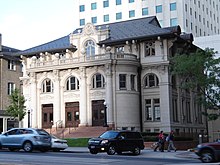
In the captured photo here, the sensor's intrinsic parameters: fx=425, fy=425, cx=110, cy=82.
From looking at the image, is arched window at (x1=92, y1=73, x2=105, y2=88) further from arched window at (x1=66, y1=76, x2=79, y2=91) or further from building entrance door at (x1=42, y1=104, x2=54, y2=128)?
building entrance door at (x1=42, y1=104, x2=54, y2=128)

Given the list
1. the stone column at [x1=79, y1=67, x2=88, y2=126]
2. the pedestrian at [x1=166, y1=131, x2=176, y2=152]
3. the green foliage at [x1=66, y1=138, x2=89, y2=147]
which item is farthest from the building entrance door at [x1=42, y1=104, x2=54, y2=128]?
the pedestrian at [x1=166, y1=131, x2=176, y2=152]

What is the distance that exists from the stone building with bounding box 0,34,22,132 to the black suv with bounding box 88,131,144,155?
37.1 metres

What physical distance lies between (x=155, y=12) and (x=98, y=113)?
39659 mm

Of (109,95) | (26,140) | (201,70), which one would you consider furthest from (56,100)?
(26,140)

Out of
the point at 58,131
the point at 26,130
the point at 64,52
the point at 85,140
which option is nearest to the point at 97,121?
the point at 58,131

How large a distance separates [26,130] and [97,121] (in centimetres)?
1890

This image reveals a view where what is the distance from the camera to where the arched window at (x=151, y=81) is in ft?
158

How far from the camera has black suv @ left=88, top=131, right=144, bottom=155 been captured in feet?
92.2

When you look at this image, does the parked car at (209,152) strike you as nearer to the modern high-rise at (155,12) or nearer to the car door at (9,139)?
the car door at (9,139)

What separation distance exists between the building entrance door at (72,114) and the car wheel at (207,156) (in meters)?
26.5

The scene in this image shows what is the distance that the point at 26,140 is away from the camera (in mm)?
27906

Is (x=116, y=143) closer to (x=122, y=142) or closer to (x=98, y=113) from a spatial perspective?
(x=122, y=142)

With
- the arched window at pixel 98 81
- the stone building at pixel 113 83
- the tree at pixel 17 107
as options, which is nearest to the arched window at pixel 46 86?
the stone building at pixel 113 83

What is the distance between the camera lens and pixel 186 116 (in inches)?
2032
